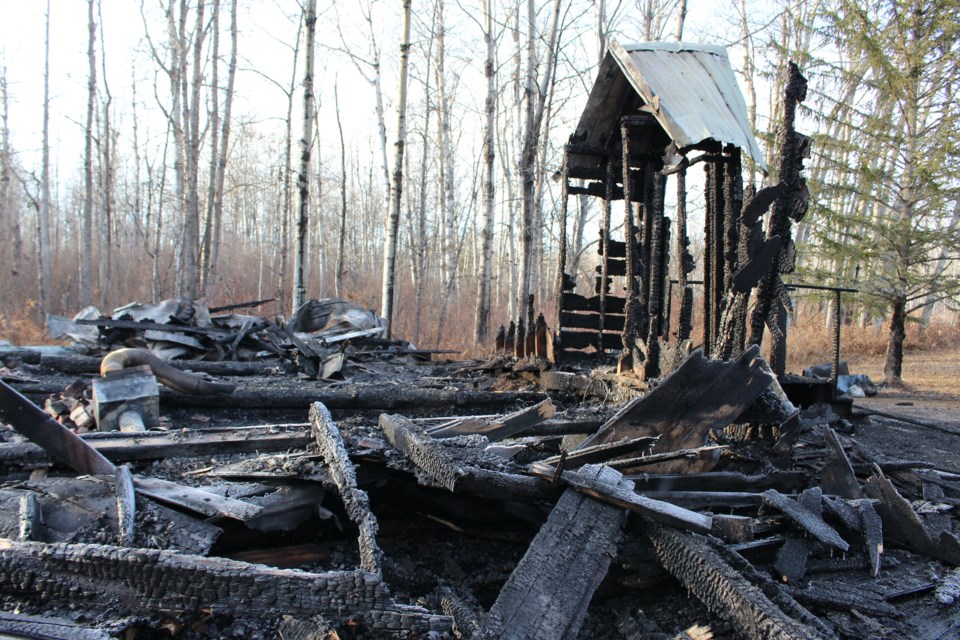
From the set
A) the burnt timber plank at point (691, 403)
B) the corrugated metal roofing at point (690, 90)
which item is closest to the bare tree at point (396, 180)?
the corrugated metal roofing at point (690, 90)

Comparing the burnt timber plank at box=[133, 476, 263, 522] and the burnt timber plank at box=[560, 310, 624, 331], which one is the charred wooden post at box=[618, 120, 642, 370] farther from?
the burnt timber plank at box=[133, 476, 263, 522]

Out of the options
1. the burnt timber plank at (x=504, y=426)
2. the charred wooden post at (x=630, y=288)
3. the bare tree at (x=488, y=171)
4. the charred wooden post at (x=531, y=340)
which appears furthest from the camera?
the bare tree at (x=488, y=171)

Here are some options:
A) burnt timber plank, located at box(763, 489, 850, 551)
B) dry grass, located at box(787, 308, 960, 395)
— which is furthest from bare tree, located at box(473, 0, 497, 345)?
burnt timber plank, located at box(763, 489, 850, 551)

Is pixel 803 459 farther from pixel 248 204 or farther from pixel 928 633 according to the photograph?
pixel 248 204

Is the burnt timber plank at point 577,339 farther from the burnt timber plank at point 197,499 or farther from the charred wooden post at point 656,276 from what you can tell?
the burnt timber plank at point 197,499

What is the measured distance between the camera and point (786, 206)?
14.9ft

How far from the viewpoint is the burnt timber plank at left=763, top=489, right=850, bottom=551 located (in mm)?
2914

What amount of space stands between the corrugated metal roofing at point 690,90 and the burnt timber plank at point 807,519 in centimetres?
307

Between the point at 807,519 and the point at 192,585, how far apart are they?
2.87 m

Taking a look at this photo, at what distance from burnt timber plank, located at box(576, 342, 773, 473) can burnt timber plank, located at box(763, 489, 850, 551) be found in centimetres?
58

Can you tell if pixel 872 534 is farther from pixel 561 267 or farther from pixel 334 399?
pixel 561 267

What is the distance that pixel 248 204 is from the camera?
42.7m

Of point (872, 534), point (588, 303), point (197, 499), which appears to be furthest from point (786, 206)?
point (197, 499)

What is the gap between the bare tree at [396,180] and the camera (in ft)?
42.9
